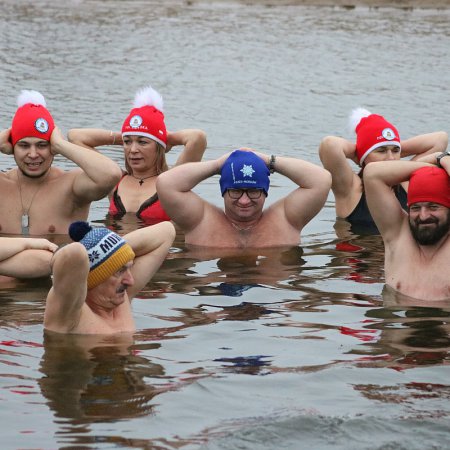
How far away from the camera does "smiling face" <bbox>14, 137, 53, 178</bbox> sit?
41.4 ft

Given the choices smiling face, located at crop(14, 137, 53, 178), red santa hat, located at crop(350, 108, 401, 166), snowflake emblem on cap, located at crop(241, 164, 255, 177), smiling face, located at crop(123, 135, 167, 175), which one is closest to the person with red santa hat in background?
red santa hat, located at crop(350, 108, 401, 166)

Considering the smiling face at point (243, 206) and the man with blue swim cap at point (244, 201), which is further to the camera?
the smiling face at point (243, 206)

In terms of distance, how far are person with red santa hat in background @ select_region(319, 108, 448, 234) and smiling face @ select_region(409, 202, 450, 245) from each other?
279cm

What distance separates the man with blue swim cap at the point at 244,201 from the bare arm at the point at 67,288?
349 centimetres

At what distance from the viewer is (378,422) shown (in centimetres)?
773

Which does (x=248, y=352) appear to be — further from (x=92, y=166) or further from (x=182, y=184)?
(x=92, y=166)

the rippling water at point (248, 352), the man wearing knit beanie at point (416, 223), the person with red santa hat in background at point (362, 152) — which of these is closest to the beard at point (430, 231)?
the man wearing knit beanie at point (416, 223)

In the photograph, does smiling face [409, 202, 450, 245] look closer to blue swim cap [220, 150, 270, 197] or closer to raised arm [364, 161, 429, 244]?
raised arm [364, 161, 429, 244]

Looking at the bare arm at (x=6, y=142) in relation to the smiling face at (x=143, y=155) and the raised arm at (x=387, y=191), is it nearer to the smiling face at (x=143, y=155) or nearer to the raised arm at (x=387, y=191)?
the smiling face at (x=143, y=155)

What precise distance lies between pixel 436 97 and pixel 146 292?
1338 centimetres

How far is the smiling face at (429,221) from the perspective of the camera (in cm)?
1068

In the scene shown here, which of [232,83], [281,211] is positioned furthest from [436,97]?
[281,211]

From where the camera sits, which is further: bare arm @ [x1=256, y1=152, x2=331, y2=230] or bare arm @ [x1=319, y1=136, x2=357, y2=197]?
bare arm @ [x1=319, y1=136, x2=357, y2=197]

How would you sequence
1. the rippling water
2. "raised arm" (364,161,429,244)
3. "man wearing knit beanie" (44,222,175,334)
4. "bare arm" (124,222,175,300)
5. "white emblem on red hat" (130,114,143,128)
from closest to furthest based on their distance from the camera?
the rippling water → "man wearing knit beanie" (44,222,175,334) → "bare arm" (124,222,175,300) → "raised arm" (364,161,429,244) → "white emblem on red hat" (130,114,143,128)
